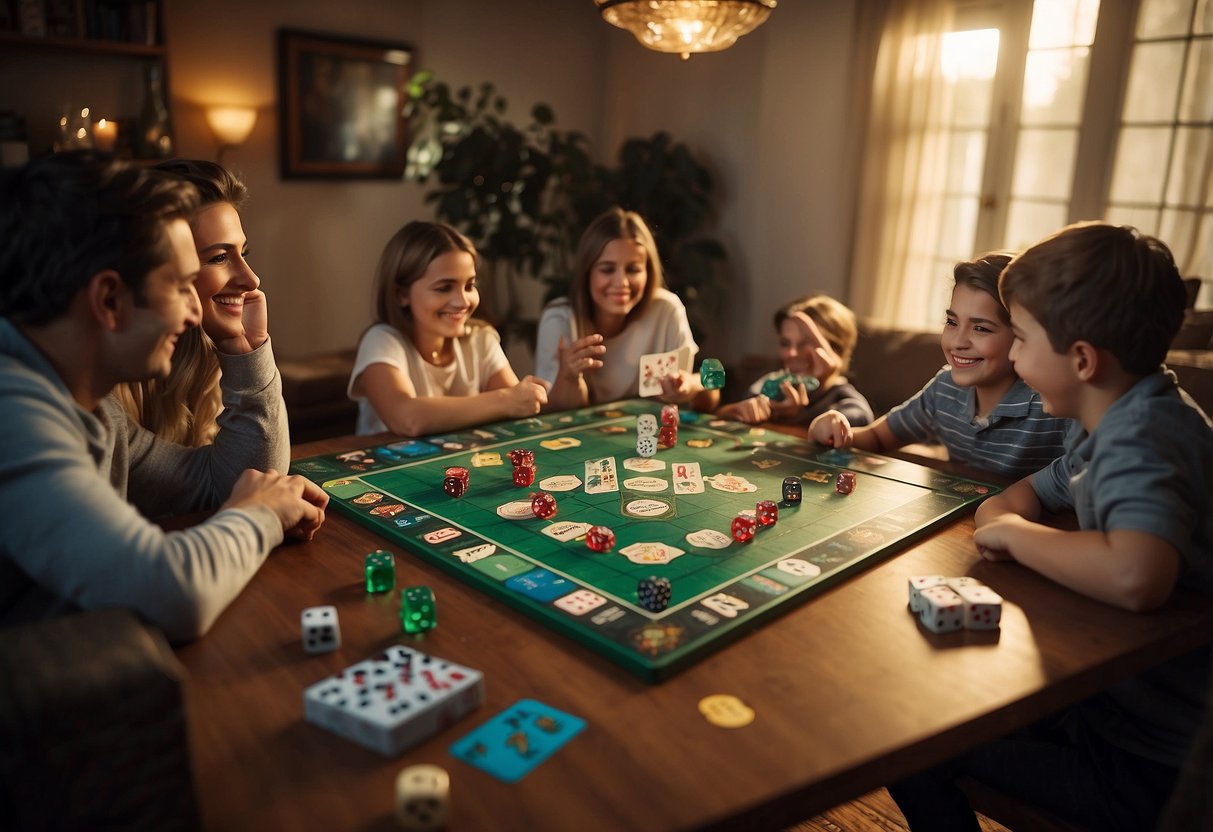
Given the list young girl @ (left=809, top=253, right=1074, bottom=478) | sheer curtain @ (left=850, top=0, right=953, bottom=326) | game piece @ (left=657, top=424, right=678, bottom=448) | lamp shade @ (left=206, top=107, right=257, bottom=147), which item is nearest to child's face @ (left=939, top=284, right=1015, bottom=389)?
young girl @ (left=809, top=253, right=1074, bottom=478)

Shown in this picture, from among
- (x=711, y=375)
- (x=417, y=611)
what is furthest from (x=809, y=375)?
(x=417, y=611)

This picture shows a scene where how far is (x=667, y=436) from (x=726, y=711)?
1.04 meters

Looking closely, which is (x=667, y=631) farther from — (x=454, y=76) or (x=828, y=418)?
(x=454, y=76)

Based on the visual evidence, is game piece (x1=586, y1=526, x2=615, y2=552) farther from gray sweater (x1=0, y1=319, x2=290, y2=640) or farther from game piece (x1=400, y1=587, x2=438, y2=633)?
gray sweater (x1=0, y1=319, x2=290, y2=640)

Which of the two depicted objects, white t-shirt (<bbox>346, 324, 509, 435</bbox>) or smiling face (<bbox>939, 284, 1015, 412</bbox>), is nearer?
smiling face (<bbox>939, 284, 1015, 412</bbox>)

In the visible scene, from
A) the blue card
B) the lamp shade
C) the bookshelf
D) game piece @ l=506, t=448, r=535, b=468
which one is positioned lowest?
the blue card

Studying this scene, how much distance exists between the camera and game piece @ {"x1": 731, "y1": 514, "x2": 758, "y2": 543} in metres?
1.36

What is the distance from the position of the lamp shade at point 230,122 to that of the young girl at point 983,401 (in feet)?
11.3

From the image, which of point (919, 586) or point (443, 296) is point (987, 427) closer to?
point (919, 586)

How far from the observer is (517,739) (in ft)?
2.90

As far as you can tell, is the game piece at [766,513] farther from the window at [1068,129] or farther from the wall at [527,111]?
the wall at [527,111]

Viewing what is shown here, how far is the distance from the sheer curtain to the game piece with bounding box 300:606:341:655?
3752mm

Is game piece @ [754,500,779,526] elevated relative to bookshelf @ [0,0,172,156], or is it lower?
lower

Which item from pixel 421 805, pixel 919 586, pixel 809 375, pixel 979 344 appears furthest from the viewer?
pixel 809 375
